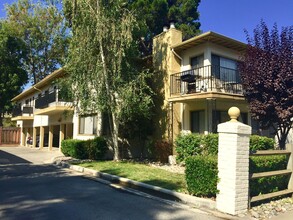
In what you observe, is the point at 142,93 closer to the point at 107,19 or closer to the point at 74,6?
the point at 107,19

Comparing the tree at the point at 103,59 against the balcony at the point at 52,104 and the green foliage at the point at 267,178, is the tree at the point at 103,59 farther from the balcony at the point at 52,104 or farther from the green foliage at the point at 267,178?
the green foliage at the point at 267,178

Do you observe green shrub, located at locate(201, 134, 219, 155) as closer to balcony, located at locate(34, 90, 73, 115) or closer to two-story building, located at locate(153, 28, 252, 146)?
two-story building, located at locate(153, 28, 252, 146)

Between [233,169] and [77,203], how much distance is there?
3754 mm

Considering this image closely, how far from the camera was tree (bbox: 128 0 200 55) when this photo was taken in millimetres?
23484

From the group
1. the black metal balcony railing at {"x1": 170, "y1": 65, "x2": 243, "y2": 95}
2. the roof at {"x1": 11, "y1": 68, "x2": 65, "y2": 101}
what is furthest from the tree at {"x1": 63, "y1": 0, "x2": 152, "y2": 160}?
the roof at {"x1": 11, "y1": 68, "x2": 65, "y2": 101}

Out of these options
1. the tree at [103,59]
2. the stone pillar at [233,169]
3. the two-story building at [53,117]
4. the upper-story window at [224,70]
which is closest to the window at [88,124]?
the two-story building at [53,117]

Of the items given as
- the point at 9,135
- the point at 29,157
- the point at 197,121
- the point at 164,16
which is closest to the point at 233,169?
the point at 197,121

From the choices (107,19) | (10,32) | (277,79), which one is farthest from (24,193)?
(10,32)

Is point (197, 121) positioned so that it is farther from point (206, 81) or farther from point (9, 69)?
point (9, 69)

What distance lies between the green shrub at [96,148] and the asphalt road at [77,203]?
21.1 feet

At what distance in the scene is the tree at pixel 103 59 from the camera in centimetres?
1509

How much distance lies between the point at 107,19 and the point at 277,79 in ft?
27.6

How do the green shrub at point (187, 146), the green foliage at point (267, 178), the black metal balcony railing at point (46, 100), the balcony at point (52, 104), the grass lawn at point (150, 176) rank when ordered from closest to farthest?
the green foliage at point (267, 178), the grass lawn at point (150, 176), the green shrub at point (187, 146), the balcony at point (52, 104), the black metal balcony railing at point (46, 100)

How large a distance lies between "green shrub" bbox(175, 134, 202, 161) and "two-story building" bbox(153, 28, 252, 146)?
1.54m
